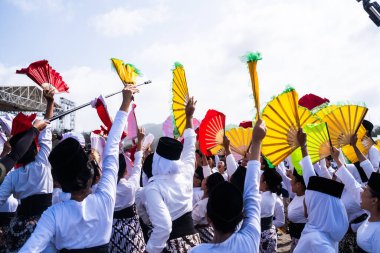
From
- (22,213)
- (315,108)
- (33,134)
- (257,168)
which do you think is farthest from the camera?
(315,108)

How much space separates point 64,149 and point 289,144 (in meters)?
2.03

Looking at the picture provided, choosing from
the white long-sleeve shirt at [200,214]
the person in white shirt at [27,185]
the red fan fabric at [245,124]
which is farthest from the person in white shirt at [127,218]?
the red fan fabric at [245,124]

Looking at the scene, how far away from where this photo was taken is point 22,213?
12.6ft

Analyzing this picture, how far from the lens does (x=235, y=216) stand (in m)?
2.12

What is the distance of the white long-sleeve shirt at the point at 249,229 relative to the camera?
2100 millimetres

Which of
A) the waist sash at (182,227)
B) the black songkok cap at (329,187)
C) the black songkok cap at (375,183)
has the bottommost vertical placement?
the black songkok cap at (375,183)

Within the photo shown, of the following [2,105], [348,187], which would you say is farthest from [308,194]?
[2,105]

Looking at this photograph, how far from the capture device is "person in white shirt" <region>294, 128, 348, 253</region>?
310cm

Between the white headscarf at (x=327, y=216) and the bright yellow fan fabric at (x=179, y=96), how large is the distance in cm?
175

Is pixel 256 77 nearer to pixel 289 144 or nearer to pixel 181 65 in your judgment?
pixel 289 144

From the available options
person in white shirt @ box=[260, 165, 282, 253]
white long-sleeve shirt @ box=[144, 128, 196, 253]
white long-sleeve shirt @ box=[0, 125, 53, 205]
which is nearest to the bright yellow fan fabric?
white long-sleeve shirt @ box=[144, 128, 196, 253]

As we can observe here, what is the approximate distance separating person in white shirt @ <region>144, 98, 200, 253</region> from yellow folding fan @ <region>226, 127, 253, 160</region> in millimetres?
2308

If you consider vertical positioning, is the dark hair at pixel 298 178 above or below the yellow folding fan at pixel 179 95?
below

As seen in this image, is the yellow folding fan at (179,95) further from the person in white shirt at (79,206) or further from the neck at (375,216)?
the neck at (375,216)
